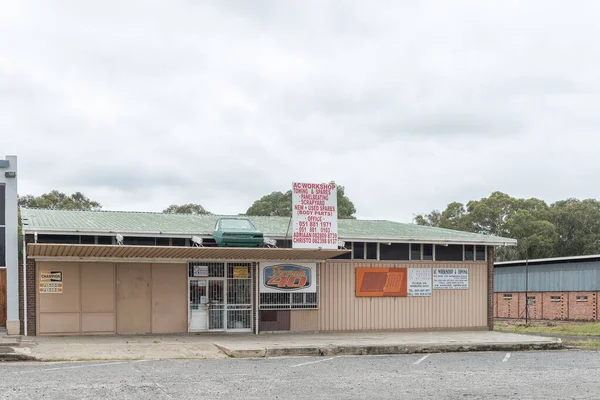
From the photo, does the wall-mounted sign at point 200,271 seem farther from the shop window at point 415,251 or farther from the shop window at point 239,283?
the shop window at point 415,251

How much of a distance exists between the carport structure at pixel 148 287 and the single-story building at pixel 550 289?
22.9 meters

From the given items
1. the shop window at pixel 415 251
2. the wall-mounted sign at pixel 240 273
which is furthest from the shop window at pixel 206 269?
the shop window at pixel 415 251

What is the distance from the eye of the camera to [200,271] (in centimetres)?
2556

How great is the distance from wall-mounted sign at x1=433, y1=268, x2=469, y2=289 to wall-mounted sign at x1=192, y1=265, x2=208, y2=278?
862 cm

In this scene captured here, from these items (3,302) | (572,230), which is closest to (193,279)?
(3,302)

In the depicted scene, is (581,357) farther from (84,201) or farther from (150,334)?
(84,201)

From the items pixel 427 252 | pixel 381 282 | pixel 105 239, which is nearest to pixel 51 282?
pixel 105 239

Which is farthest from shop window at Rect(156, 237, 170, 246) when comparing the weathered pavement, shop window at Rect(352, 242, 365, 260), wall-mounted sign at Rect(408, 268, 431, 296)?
wall-mounted sign at Rect(408, 268, 431, 296)

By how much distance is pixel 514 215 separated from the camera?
71188 mm

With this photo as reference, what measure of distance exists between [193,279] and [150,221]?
9.24 feet

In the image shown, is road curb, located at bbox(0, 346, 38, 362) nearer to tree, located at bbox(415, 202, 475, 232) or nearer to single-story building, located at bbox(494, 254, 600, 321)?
single-story building, located at bbox(494, 254, 600, 321)

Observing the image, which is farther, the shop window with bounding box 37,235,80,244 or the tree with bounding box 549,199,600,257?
the tree with bounding box 549,199,600,257

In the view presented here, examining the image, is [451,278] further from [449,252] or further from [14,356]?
[14,356]

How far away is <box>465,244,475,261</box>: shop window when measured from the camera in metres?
29.2
